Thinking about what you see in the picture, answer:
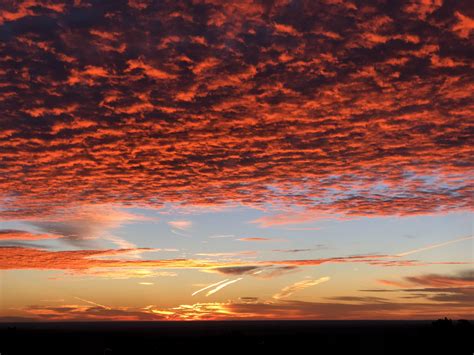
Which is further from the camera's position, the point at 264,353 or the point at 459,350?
the point at 264,353

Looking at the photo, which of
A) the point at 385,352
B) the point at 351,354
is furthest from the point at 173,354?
the point at 385,352

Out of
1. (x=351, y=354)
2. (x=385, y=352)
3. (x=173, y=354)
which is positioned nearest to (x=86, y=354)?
(x=173, y=354)

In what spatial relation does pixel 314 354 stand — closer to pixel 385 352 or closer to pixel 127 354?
pixel 385 352

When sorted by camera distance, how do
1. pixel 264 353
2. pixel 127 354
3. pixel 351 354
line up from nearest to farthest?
pixel 264 353 < pixel 127 354 < pixel 351 354

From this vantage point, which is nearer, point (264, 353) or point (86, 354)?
point (264, 353)

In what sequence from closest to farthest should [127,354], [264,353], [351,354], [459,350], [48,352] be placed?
[459,350], [264,353], [127,354], [351,354], [48,352]

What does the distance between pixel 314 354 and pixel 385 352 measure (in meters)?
13.7

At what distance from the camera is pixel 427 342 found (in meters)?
89.8

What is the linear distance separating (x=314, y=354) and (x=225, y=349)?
13.4 metres

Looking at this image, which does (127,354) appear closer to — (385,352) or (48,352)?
(48,352)

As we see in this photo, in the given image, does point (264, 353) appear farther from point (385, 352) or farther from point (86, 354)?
point (86, 354)

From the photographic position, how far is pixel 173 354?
8669 cm

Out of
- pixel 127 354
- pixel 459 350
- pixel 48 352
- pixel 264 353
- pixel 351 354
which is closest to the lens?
pixel 459 350

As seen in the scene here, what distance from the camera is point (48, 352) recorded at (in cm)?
9775
